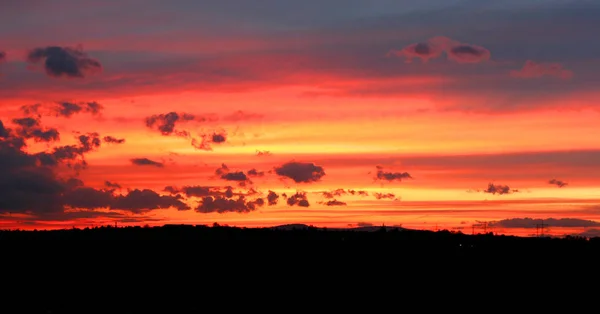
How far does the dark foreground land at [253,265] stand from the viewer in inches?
3238

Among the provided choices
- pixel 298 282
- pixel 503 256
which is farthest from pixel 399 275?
pixel 503 256

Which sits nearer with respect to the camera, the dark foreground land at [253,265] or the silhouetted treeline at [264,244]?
the dark foreground land at [253,265]

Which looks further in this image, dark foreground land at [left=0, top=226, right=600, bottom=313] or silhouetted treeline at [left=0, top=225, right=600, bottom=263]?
silhouetted treeline at [left=0, top=225, right=600, bottom=263]

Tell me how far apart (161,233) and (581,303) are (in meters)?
53.5

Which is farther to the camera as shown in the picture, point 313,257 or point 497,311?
point 313,257

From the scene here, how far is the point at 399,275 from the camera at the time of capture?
90562 millimetres

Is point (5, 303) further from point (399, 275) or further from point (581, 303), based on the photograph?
point (581, 303)

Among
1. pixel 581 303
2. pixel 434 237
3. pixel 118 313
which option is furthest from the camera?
pixel 434 237

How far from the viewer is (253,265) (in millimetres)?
94000

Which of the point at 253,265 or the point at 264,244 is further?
the point at 264,244

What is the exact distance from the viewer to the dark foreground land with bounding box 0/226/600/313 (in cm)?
8225

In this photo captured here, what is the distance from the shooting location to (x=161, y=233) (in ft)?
382

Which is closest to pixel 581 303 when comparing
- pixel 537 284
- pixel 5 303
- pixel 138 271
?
pixel 537 284

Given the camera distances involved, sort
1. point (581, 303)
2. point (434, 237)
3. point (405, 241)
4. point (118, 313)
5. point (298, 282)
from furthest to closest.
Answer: point (434, 237)
point (405, 241)
point (298, 282)
point (581, 303)
point (118, 313)
